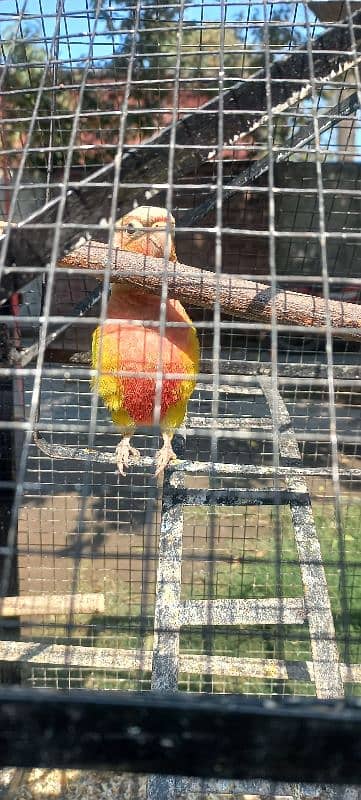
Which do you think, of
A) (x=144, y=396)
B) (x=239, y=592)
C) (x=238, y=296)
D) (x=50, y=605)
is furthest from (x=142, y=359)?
(x=239, y=592)

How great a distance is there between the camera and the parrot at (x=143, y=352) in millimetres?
1152

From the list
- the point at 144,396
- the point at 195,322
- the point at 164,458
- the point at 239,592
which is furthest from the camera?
the point at 239,592

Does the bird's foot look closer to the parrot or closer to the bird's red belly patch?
the parrot

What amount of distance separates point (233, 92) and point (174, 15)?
59 centimetres

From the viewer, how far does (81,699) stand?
1.11 ft

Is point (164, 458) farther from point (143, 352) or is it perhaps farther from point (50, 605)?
point (50, 605)

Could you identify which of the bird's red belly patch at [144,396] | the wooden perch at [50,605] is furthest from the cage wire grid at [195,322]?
the bird's red belly patch at [144,396]

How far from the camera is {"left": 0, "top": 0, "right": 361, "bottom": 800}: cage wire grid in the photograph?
758 mm

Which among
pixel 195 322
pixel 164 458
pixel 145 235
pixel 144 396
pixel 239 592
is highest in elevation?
pixel 145 235

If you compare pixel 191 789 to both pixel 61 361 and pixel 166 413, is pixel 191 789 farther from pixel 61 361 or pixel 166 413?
pixel 61 361

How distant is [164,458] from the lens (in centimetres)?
136

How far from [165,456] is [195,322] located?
40cm

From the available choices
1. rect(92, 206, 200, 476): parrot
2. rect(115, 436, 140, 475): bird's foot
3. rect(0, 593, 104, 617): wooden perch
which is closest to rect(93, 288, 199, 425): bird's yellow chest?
rect(92, 206, 200, 476): parrot

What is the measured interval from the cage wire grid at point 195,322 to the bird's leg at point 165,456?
0.11ft
